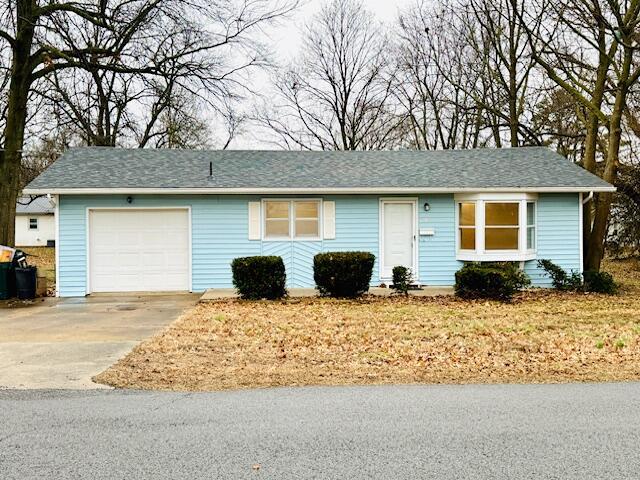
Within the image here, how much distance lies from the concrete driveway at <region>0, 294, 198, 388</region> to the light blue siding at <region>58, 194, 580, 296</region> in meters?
1.16

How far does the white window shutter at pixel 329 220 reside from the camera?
15805 mm

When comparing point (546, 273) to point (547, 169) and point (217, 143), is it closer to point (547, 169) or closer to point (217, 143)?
point (547, 169)

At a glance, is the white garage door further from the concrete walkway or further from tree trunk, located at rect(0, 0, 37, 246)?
tree trunk, located at rect(0, 0, 37, 246)

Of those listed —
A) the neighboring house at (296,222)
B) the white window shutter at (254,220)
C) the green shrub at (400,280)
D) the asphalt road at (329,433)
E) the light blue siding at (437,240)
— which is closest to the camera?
the asphalt road at (329,433)

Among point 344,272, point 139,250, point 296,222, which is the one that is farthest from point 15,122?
point 344,272

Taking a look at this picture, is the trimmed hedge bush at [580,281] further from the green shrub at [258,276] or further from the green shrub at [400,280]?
the green shrub at [258,276]

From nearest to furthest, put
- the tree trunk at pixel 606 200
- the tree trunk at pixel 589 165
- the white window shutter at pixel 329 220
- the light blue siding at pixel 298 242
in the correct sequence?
the light blue siding at pixel 298 242
the white window shutter at pixel 329 220
the tree trunk at pixel 606 200
the tree trunk at pixel 589 165

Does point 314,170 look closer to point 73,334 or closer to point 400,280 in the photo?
point 400,280

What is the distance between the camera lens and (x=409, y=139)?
3644cm

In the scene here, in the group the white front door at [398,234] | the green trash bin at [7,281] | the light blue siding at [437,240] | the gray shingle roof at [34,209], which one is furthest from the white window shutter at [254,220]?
the gray shingle roof at [34,209]

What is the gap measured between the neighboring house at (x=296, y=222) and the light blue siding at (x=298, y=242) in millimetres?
25

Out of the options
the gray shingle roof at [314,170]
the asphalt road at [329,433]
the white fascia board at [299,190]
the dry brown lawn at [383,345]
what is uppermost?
the gray shingle roof at [314,170]

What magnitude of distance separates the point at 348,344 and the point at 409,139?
28966 mm

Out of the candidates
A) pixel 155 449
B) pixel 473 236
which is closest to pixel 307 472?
pixel 155 449
